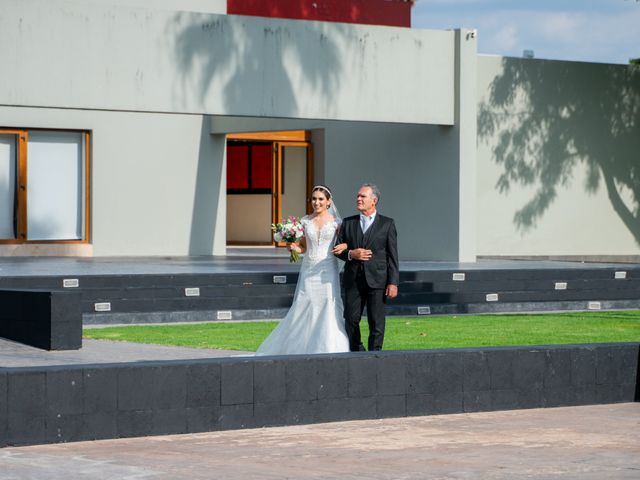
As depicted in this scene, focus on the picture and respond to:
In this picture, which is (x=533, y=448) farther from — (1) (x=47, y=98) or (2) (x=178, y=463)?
(1) (x=47, y=98)

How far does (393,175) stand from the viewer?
27.9m

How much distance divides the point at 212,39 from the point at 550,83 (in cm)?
911

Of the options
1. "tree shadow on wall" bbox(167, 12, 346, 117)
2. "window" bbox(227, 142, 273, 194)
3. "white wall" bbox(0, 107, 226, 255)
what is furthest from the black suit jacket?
"window" bbox(227, 142, 273, 194)

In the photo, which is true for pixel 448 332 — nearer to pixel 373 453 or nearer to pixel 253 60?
pixel 373 453

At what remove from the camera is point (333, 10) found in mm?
33344

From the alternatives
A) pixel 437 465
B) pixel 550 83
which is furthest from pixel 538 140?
pixel 437 465

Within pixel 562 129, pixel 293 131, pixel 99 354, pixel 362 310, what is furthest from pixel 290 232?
pixel 293 131

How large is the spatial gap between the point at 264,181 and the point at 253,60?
35.5 feet

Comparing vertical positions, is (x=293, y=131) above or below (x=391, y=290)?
above

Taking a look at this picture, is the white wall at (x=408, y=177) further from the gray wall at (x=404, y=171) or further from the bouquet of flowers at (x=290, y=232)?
the bouquet of flowers at (x=290, y=232)

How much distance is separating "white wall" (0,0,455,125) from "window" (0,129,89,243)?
484 centimetres

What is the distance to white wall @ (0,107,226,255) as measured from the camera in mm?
27875

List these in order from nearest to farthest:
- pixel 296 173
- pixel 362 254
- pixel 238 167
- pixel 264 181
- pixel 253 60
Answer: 1. pixel 362 254
2. pixel 253 60
3. pixel 296 173
4. pixel 264 181
5. pixel 238 167

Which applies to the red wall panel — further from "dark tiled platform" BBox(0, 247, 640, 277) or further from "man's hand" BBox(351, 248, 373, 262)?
"man's hand" BBox(351, 248, 373, 262)
